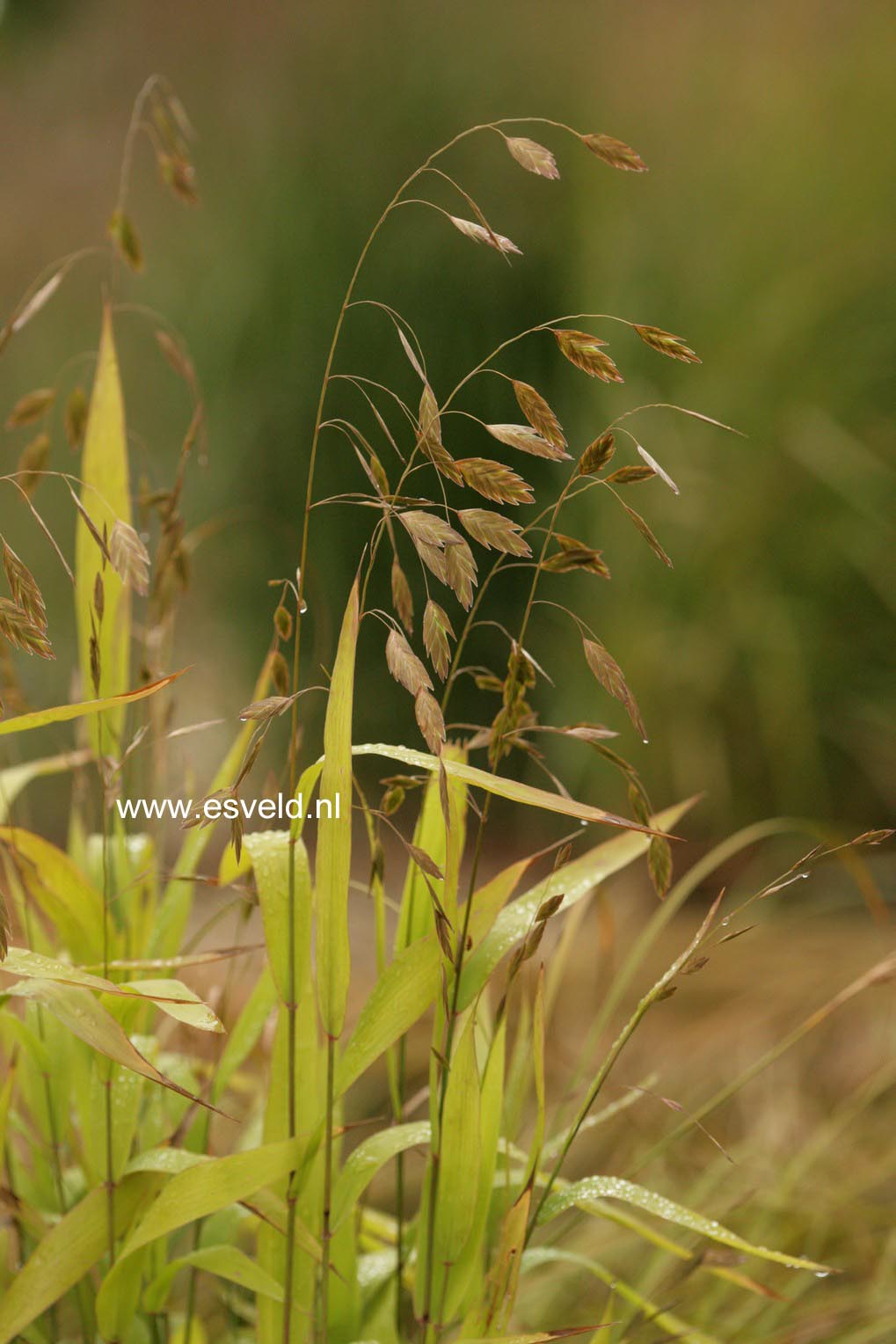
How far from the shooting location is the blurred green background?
94cm

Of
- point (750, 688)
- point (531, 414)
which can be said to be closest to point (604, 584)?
point (750, 688)

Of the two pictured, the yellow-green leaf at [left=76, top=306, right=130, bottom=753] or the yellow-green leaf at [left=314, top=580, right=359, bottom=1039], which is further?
the yellow-green leaf at [left=76, top=306, right=130, bottom=753]

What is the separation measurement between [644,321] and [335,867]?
0.76 meters

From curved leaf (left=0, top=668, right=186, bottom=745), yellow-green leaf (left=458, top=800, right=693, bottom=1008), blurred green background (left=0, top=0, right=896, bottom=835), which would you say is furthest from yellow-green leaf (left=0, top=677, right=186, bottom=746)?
blurred green background (left=0, top=0, right=896, bottom=835)

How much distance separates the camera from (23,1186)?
40 centimetres

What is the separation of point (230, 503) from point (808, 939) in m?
0.58

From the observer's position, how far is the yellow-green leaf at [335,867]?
0.25 metres

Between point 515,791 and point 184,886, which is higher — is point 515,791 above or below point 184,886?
above

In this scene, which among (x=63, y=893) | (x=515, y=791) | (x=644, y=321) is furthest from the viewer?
(x=644, y=321)

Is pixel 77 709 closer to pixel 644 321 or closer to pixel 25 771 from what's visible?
pixel 25 771

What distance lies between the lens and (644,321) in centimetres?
93

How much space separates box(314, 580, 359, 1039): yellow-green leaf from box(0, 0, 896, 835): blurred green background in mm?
651

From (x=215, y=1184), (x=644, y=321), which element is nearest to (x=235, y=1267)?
(x=215, y=1184)

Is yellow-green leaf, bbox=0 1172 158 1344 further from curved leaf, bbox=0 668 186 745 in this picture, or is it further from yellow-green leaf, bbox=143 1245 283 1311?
curved leaf, bbox=0 668 186 745
